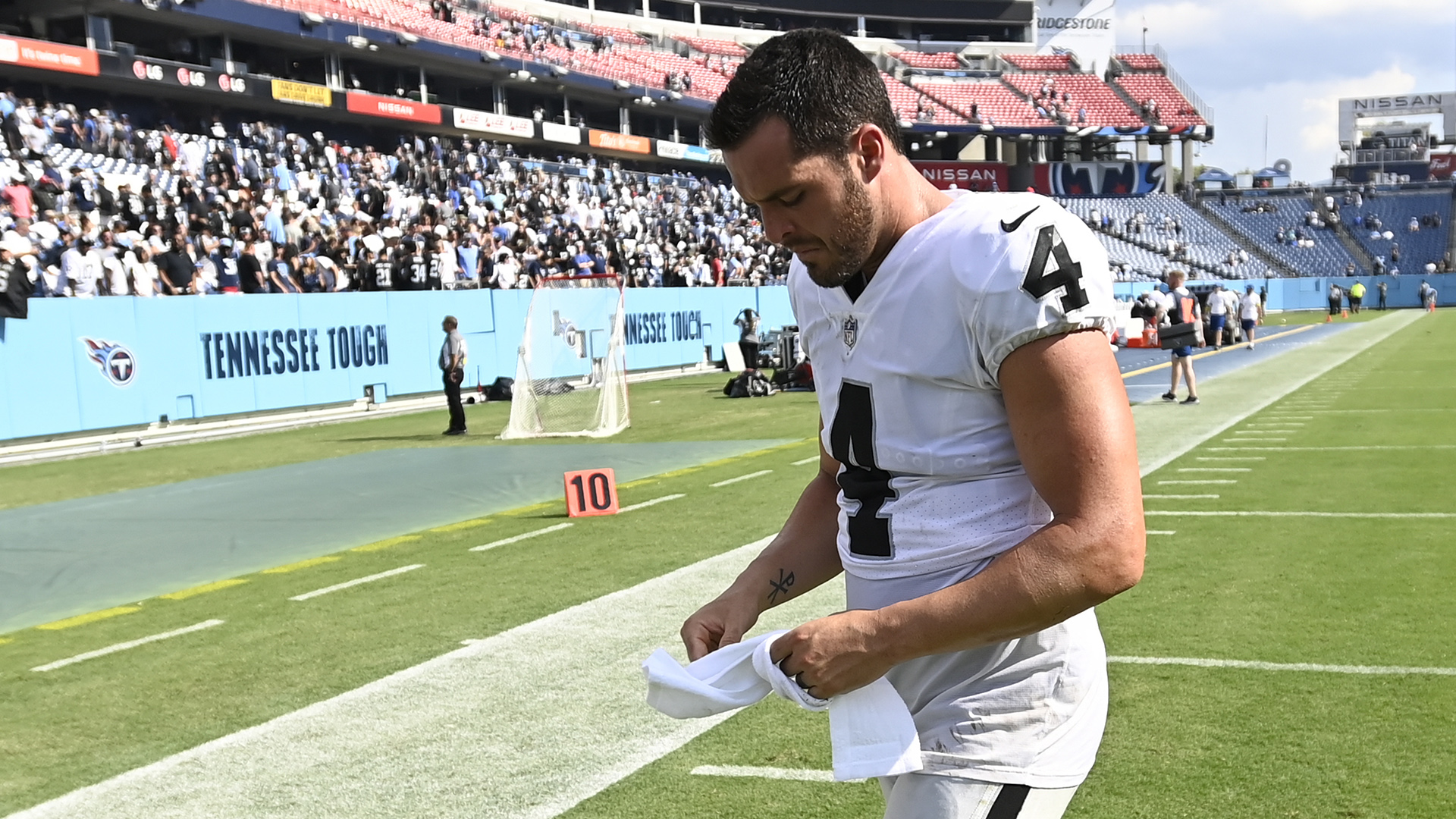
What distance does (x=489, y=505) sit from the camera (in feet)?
38.8

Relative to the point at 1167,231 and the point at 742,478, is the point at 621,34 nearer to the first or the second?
the point at 1167,231

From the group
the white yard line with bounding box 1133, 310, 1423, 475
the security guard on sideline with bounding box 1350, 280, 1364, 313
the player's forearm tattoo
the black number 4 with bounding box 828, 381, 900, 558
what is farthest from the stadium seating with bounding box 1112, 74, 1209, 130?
the black number 4 with bounding box 828, 381, 900, 558

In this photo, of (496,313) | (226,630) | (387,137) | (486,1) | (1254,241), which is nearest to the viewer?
(226,630)

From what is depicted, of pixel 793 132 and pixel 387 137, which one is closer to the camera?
pixel 793 132

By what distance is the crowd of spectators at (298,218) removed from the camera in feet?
67.7

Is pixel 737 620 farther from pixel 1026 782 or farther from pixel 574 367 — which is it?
pixel 574 367

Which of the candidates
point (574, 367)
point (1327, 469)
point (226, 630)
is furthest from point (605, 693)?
point (574, 367)

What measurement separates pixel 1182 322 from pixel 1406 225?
210 ft

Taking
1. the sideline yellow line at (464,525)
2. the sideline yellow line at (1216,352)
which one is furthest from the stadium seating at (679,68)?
the sideline yellow line at (464,525)

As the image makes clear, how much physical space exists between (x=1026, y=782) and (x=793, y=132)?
100cm

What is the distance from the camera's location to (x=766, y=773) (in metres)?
A: 4.59

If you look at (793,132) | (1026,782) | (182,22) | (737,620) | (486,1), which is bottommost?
(1026,782)

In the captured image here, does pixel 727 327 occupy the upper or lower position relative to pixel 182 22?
lower

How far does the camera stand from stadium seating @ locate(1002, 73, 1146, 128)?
2874 inches
